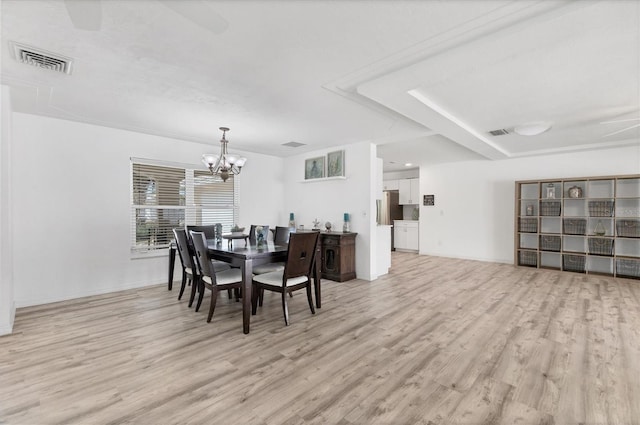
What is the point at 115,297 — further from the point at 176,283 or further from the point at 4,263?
the point at 4,263

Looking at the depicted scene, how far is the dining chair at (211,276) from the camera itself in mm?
3201

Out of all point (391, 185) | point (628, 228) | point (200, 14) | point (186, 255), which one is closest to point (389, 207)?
point (391, 185)

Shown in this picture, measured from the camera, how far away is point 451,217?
7.70 m

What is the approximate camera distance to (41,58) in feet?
8.03

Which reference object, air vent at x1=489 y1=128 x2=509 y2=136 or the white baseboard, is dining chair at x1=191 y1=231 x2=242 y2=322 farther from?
air vent at x1=489 y1=128 x2=509 y2=136

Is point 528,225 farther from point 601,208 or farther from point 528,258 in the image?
point 601,208

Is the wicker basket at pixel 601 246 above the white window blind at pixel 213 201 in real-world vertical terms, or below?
below

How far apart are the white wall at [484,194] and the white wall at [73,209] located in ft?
21.6

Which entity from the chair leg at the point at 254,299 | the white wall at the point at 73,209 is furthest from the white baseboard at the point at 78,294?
the chair leg at the point at 254,299

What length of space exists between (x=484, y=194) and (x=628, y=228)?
8.33 ft

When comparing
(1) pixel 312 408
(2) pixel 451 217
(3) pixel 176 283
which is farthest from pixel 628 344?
(3) pixel 176 283

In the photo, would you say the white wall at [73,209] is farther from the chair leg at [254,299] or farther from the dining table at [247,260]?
the chair leg at [254,299]

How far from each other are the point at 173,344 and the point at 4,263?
6.71 feet

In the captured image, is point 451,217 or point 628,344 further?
point 451,217
